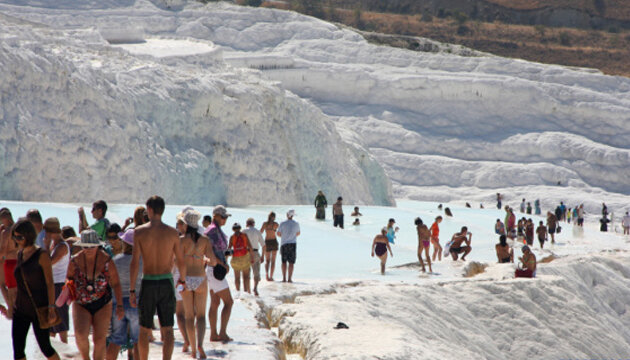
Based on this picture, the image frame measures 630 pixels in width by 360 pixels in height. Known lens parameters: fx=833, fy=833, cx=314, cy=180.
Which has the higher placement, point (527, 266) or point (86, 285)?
point (86, 285)

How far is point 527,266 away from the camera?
Result: 14.0 metres

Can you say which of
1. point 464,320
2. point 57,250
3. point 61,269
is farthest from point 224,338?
point 464,320

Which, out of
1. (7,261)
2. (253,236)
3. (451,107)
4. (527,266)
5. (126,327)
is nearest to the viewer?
(126,327)

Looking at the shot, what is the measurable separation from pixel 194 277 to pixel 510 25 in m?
64.2

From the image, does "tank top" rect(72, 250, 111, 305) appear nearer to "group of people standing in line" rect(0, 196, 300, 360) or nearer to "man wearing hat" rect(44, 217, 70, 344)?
"group of people standing in line" rect(0, 196, 300, 360)

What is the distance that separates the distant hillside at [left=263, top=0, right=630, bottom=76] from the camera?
Answer: 62.0m

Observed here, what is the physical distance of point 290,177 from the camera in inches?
994

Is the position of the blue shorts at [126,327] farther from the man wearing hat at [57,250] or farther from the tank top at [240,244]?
the tank top at [240,244]

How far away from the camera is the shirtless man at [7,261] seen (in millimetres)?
6488

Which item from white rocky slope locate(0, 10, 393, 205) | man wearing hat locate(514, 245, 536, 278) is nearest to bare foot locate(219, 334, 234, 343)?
man wearing hat locate(514, 245, 536, 278)

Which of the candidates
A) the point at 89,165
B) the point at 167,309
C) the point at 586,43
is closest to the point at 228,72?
the point at 89,165

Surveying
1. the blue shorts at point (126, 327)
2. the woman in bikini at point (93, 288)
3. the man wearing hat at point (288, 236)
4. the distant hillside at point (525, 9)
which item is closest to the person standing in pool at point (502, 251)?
the man wearing hat at point (288, 236)

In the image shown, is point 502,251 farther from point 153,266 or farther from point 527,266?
point 153,266

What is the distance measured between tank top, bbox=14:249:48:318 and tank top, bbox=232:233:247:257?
4445 mm
